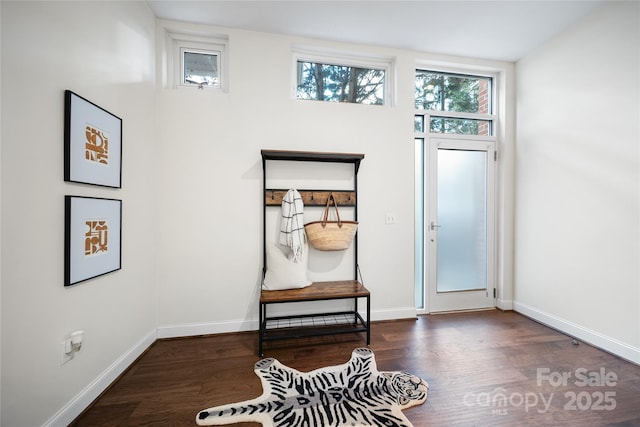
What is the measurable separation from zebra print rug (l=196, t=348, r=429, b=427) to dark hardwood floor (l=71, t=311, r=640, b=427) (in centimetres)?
7

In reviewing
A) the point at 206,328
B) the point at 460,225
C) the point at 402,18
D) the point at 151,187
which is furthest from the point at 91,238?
the point at 460,225

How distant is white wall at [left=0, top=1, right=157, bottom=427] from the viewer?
111cm

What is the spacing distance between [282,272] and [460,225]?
2.05 metres

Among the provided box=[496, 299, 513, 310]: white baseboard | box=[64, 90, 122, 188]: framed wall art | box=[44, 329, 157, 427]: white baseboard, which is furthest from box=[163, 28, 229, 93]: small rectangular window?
box=[496, 299, 513, 310]: white baseboard

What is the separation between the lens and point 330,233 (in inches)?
89.6

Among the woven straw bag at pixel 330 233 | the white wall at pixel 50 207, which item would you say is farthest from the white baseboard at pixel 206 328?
the woven straw bag at pixel 330 233

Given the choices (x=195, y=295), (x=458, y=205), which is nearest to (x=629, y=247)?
(x=458, y=205)

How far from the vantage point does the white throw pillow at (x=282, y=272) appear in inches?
88.0

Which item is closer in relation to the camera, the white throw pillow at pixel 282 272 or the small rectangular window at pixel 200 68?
the white throw pillow at pixel 282 272

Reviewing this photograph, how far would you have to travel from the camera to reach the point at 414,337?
232cm

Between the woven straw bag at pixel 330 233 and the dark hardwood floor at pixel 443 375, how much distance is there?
828mm

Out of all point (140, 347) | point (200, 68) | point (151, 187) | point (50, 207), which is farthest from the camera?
point (200, 68)

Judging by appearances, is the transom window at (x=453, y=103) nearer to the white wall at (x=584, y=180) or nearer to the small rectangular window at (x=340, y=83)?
the white wall at (x=584, y=180)

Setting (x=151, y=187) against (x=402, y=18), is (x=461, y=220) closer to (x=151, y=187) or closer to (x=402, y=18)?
(x=402, y=18)
